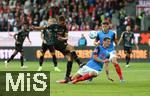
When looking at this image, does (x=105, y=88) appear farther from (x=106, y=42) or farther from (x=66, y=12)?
(x=66, y=12)

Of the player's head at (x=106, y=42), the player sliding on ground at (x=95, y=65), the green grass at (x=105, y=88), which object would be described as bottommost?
the green grass at (x=105, y=88)

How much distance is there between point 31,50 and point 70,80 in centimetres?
1570

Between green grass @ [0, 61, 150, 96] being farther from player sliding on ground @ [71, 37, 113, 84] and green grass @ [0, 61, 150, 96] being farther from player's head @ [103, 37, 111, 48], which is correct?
player's head @ [103, 37, 111, 48]

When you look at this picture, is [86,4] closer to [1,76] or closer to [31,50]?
[31,50]

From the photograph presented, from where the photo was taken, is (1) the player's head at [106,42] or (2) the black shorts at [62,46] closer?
(1) the player's head at [106,42]

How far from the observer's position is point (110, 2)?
38906 millimetres

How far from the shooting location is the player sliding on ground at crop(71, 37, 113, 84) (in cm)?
1895

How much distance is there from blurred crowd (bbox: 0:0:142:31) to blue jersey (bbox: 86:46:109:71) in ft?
53.6

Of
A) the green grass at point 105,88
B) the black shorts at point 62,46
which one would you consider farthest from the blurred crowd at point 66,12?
the green grass at point 105,88

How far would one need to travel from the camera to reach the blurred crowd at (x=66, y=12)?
1448 inches

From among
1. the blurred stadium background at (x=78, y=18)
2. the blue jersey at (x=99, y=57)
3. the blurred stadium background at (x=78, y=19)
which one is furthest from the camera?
the blurred stadium background at (x=78, y=18)

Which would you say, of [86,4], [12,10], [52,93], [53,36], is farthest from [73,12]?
[52,93]

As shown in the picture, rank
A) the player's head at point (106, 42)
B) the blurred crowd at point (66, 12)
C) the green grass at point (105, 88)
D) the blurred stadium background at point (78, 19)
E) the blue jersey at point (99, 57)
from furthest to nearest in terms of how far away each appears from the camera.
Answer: the blurred crowd at point (66, 12), the blurred stadium background at point (78, 19), the player's head at point (106, 42), the blue jersey at point (99, 57), the green grass at point (105, 88)

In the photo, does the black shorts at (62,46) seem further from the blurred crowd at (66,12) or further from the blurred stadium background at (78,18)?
the blurred crowd at (66,12)
